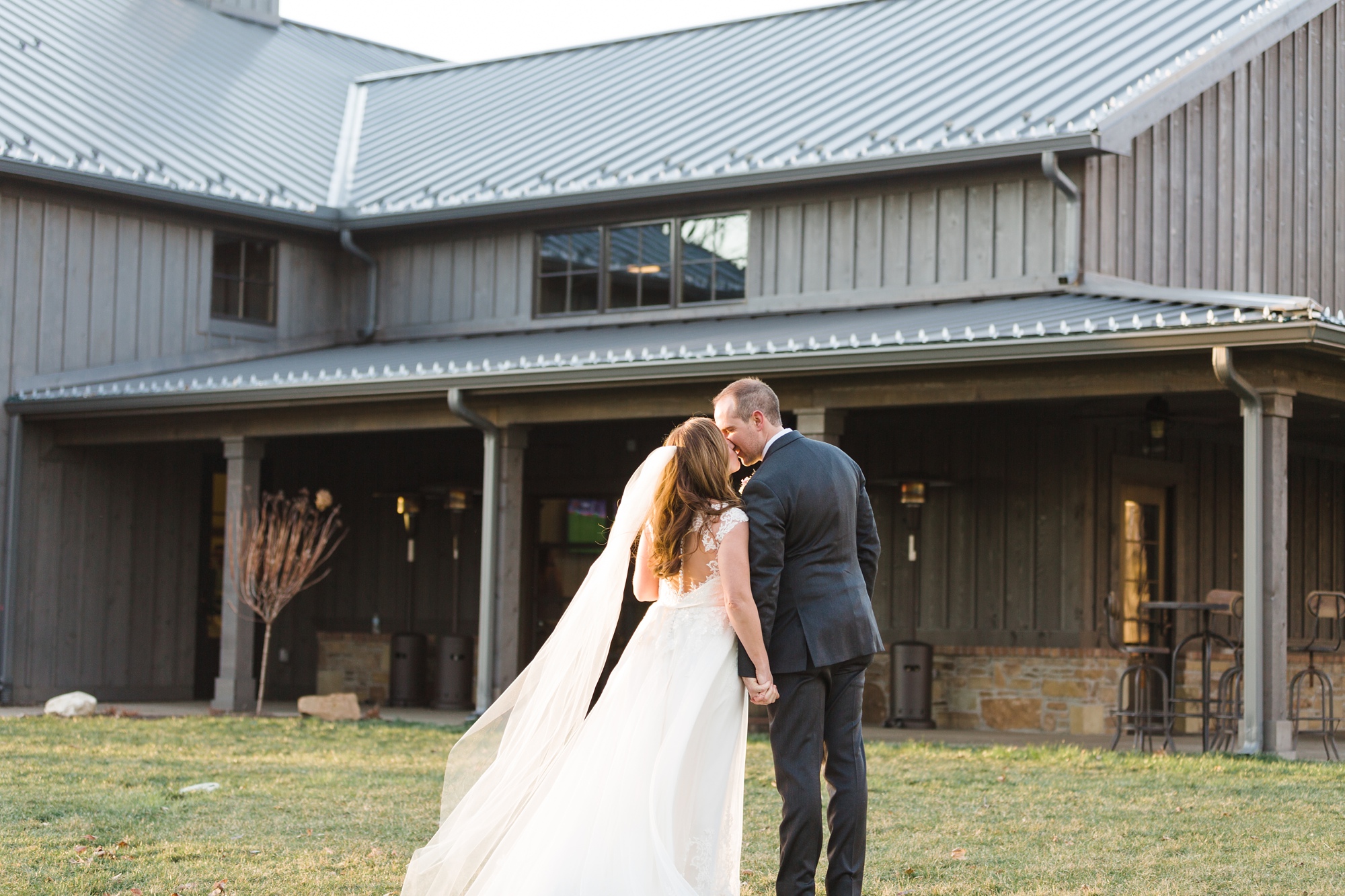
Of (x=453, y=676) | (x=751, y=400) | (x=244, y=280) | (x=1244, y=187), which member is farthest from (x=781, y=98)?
(x=751, y=400)

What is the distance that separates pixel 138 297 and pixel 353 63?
7389mm

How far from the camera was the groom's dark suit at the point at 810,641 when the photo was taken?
578 cm

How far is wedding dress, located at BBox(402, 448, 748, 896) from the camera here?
5699 mm

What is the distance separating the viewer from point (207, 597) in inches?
725

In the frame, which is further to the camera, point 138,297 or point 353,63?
point 353,63

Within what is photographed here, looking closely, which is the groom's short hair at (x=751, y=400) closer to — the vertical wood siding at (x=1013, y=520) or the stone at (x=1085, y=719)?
the vertical wood siding at (x=1013, y=520)

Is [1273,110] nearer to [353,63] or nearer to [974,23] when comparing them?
[974,23]

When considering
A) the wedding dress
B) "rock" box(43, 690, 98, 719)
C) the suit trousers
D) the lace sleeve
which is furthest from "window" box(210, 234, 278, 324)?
the suit trousers

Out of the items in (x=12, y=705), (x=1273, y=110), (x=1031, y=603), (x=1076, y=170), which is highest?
(x=1273, y=110)

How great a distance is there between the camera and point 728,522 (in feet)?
19.0

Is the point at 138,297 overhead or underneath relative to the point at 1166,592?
overhead

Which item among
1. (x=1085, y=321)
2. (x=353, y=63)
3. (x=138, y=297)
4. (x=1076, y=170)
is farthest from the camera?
(x=353, y=63)

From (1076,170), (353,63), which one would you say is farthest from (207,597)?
(1076,170)

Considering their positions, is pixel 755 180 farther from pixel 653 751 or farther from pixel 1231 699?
pixel 653 751
